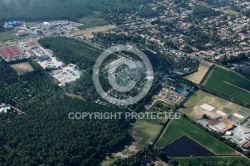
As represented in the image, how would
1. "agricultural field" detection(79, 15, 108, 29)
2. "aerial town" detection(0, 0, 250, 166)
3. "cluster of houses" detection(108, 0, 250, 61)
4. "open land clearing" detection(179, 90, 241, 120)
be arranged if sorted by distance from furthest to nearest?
"agricultural field" detection(79, 15, 108, 29) → "cluster of houses" detection(108, 0, 250, 61) → "open land clearing" detection(179, 90, 241, 120) → "aerial town" detection(0, 0, 250, 166)

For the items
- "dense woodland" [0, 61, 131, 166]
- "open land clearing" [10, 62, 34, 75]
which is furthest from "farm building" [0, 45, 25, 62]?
"dense woodland" [0, 61, 131, 166]

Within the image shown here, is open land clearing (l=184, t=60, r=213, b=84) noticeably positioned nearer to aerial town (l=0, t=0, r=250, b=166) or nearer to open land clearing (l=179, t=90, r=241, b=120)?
aerial town (l=0, t=0, r=250, b=166)

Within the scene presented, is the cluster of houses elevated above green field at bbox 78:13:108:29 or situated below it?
above

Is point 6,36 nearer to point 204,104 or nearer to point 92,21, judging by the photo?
point 92,21

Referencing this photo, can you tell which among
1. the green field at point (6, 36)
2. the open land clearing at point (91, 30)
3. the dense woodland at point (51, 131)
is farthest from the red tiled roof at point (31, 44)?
the dense woodland at point (51, 131)

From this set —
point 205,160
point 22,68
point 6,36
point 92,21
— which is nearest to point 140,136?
point 205,160

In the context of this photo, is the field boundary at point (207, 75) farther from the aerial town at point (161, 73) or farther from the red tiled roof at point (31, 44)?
the red tiled roof at point (31, 44)

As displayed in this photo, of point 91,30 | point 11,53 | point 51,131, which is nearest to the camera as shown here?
point 51,131
